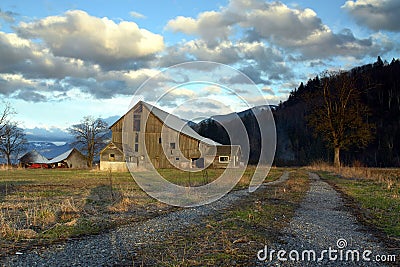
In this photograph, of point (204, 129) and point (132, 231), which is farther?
point (204, 129)

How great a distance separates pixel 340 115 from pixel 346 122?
44.9 inches

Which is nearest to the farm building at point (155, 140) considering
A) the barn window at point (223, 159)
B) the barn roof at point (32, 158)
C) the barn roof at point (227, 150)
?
the barn window at point (223, 159)

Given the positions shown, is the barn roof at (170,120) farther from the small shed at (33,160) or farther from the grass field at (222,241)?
the grass field at (222,241)

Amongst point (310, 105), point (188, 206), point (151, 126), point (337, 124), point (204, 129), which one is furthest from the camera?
point (204, 129)

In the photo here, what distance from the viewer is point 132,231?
1016cm

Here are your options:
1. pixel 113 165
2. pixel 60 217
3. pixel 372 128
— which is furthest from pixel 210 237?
pixel 372 128

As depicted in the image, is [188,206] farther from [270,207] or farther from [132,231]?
[132,231]

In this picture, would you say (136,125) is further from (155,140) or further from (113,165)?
(113,165)

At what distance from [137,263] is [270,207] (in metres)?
8.19

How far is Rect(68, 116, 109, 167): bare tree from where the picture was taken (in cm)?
7481

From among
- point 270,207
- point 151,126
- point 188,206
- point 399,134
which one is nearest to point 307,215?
point 270,207

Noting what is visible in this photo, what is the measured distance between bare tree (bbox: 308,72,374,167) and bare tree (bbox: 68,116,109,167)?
44.2 metres

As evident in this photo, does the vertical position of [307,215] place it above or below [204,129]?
below

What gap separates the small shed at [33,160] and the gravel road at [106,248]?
263 feet
